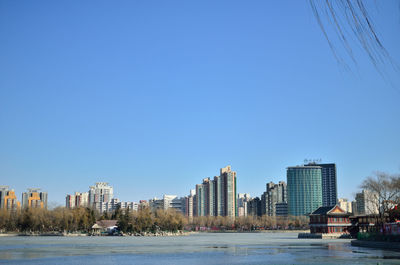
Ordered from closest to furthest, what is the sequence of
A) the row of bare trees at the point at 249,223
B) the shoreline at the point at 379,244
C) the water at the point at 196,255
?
the water at the point at 196,255
the shoreline at the point at 379,244
the row of bare trees at the point at 249,223

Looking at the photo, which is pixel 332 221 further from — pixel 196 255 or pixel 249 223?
pixel 249 223

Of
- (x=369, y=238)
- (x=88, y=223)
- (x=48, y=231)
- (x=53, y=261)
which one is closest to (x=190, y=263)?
(x=53, y=261)

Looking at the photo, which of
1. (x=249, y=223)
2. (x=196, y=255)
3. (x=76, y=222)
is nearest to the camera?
(x=196, y=255)

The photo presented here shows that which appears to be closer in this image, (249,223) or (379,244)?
(379,244)

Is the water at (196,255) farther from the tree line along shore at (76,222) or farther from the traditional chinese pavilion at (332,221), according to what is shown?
the tree line along shore at (76,222)

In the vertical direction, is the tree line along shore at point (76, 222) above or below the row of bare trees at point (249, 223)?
above

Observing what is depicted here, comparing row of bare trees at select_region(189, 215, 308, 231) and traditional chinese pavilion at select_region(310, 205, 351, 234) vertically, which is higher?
traditional chinese pavilion at select_region(310, 205, 351, 234)

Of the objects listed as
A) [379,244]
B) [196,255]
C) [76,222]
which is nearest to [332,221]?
[379,244]

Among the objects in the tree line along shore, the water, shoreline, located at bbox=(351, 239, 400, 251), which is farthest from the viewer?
the tree line along shore

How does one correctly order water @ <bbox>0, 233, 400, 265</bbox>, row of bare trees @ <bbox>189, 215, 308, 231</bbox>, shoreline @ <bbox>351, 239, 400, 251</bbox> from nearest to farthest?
water @ <bbox>0, 233, 400, 265</bbox>
shoreline @ <bbox>351, 239, 400, 251</bbox>
row of bare trees @ <bbox>189, 215, 308, 231</bbox>

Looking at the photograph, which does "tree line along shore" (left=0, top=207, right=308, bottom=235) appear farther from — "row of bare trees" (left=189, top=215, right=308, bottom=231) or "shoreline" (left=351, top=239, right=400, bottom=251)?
"shoreline" (left=351, top=239, right=400, bottom=251)

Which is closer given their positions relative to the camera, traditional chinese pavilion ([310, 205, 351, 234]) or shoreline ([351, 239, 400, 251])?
shoreline ([351, 239, 400, 251])

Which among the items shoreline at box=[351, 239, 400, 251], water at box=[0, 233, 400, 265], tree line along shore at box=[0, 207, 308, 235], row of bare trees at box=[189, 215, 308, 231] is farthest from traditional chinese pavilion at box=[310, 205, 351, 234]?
row of bare trees at box=[189, 215, 308, 231]

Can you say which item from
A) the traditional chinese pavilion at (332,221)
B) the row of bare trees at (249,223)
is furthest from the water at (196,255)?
the row of bare trees at (249,223)
